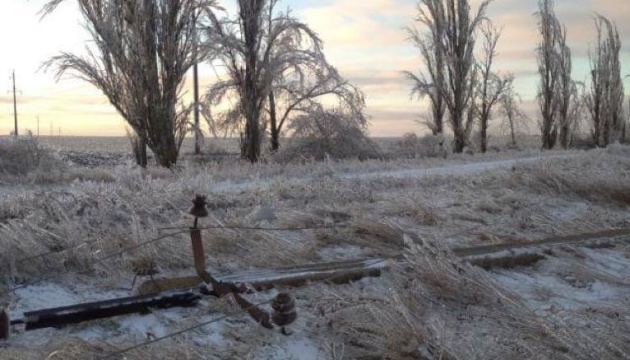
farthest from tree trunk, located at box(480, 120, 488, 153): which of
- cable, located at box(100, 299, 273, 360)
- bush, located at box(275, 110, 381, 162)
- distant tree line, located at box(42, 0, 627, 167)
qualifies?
cable, located at box(100, 299, 273, 360)

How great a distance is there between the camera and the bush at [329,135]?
71.0 ft

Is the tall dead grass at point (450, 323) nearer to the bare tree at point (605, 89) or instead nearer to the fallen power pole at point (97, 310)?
the fallen power pole at point (97, 310)

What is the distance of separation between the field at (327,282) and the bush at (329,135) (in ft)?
42.1

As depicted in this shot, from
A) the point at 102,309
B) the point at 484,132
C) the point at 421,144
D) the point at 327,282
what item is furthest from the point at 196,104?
the point at 484,132

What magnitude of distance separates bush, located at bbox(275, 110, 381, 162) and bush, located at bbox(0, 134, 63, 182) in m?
7.70

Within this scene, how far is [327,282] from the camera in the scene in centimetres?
468

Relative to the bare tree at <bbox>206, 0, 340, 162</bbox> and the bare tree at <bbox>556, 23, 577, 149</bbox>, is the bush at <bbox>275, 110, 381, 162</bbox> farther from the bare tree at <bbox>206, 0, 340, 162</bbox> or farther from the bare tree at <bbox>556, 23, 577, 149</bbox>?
the bare tree at <bbox>556, 23, 577, 149</bbox>

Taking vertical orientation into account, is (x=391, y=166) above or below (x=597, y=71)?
below

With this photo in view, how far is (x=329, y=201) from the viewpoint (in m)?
8.17

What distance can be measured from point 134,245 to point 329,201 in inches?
140

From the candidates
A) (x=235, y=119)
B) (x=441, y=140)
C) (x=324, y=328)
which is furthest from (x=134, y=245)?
(x=441, y=140)

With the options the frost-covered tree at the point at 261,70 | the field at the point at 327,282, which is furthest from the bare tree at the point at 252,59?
the field at the point at 327,282

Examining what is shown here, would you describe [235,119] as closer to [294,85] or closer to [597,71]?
[294,85]

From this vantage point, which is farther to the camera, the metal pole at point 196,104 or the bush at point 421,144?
the bush at point 421,144
